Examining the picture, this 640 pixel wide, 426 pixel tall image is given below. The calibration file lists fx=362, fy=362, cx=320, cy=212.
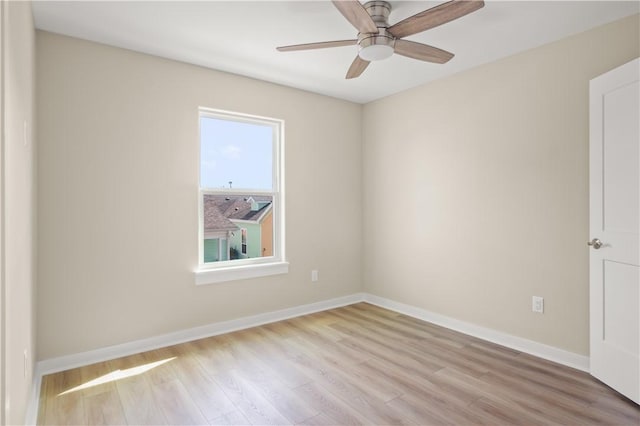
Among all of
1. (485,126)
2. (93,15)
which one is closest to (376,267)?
(485,126)

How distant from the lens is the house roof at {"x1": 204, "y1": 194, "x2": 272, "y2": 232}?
11.4 ft

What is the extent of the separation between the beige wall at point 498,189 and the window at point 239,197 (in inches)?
50.9

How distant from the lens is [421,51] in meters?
2.48

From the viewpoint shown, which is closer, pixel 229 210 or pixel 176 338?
pixel 176 338

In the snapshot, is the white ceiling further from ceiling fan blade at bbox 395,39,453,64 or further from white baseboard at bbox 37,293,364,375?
white baseboard at bbox 37,293,364,375

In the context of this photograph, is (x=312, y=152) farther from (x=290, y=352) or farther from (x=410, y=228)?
(x=290, y=352)

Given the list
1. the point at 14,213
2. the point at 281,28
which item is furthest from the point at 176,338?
the point at 281,28

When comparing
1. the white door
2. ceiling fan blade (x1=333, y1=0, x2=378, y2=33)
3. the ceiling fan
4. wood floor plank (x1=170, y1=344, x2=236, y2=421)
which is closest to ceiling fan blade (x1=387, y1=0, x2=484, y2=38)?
the ceiling fan

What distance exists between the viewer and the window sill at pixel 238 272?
3.34m

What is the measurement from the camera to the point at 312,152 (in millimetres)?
4129

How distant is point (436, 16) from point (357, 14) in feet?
1.44

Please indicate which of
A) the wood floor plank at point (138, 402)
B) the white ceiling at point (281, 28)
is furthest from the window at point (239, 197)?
the wood floor plank at point (138, 402)

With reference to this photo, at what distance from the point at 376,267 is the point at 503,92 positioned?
2.32 metres

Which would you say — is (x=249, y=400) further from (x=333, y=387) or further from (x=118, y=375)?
(x=118, y=375)
